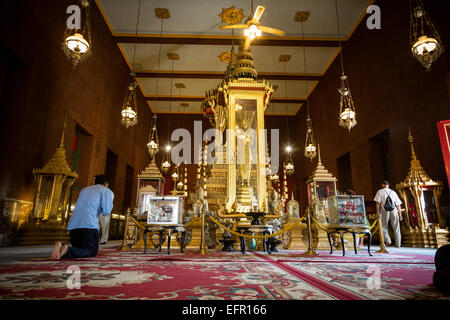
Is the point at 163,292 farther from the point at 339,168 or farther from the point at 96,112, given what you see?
the point at 339,168

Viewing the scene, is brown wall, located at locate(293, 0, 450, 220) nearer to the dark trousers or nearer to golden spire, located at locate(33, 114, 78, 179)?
the dark trousers

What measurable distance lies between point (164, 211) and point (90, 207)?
4.10ft

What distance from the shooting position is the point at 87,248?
340 centimetres

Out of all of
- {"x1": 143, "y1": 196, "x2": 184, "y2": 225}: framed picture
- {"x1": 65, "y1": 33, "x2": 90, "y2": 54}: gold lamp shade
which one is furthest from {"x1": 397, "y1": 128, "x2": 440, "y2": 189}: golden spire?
{"x1": 65, "y1": 33, "x2": 90, "y2": 54}: gold lamp shade

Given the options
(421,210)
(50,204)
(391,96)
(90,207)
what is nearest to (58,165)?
(50,204)

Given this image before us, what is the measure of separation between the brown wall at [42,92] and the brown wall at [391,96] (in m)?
9.59

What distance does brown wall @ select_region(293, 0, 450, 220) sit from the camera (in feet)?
20.2

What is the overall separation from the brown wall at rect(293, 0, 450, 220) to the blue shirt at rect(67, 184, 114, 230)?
280 inches

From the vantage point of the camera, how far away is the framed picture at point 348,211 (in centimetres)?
429

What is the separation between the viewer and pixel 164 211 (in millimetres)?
4457

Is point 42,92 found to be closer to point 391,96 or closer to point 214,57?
point 214,57

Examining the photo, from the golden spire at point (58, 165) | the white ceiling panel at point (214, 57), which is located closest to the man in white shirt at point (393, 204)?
the white ceiling panel at point (214, 57)

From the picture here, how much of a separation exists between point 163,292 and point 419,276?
6.51 feet

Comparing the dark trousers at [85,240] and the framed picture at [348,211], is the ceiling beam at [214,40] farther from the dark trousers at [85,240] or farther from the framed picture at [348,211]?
the dark trousers at [85,240]
